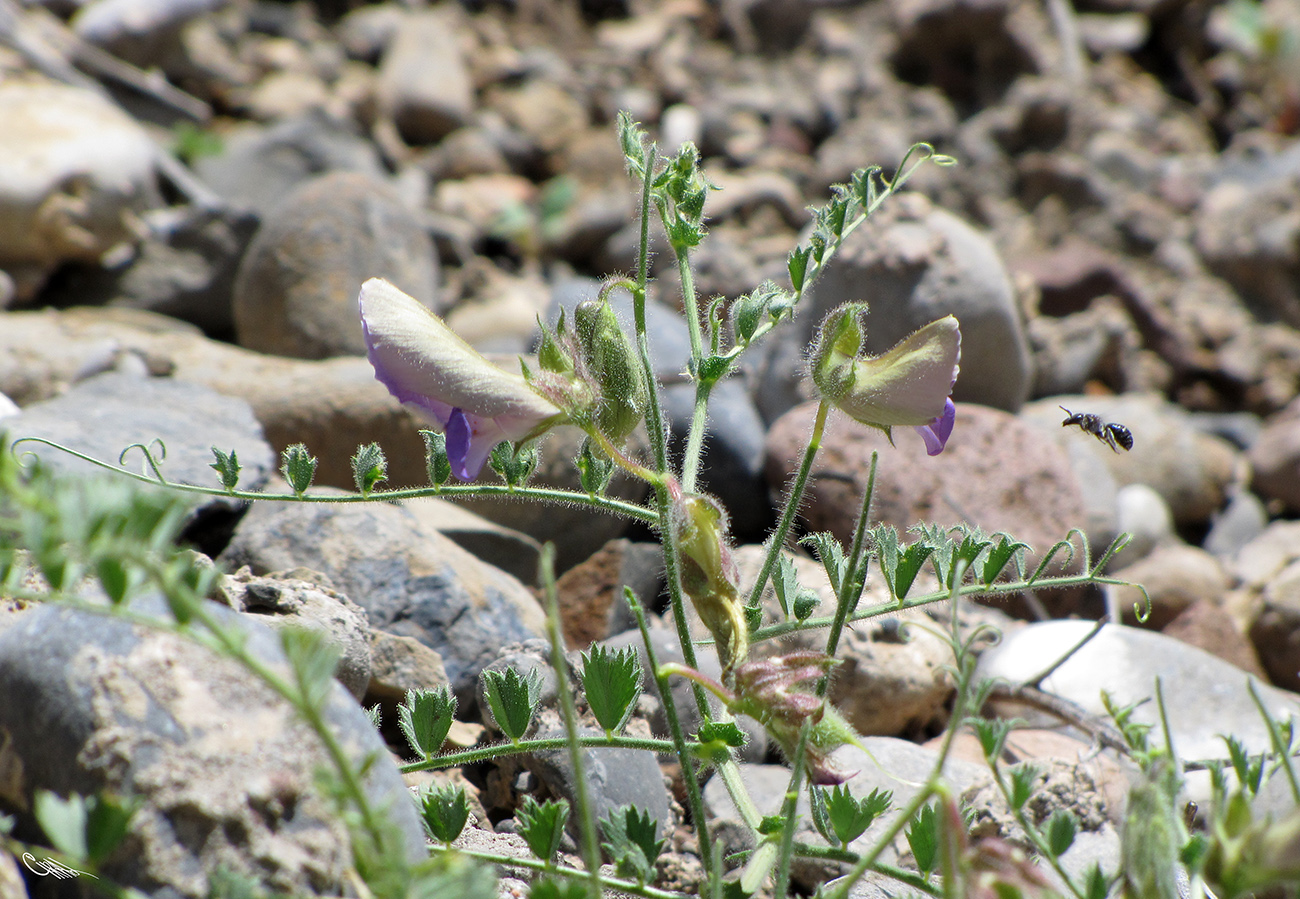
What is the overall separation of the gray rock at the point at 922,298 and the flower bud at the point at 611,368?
6.73 feet

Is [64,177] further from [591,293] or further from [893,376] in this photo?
[893,376]

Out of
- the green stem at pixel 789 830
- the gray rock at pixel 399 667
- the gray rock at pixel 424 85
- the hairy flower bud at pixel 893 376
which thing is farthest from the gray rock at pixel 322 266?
the green stem at pixel 789 830

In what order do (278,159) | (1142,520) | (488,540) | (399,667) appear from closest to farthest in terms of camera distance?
1. (399,667)
2. (488,540)
3. (1142,520)
4. (278,159)

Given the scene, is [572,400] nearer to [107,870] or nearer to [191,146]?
[107,870]

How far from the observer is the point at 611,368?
1.37 m

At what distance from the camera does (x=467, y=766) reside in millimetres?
1873

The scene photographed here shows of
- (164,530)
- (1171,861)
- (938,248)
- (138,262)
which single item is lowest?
(138,262)

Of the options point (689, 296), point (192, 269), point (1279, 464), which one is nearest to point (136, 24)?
point (192, 269)

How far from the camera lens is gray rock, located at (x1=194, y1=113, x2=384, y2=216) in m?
5.04

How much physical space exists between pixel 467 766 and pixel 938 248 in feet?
7.69

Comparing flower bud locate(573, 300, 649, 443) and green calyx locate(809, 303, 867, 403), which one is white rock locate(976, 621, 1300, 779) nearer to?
green calyx locate(809, 303, 867, 403)

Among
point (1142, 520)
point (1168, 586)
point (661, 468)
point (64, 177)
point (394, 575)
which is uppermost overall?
point (661, 468)

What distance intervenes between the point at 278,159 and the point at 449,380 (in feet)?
14.7

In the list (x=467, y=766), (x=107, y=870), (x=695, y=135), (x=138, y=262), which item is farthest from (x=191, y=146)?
(x=107, y=870)
